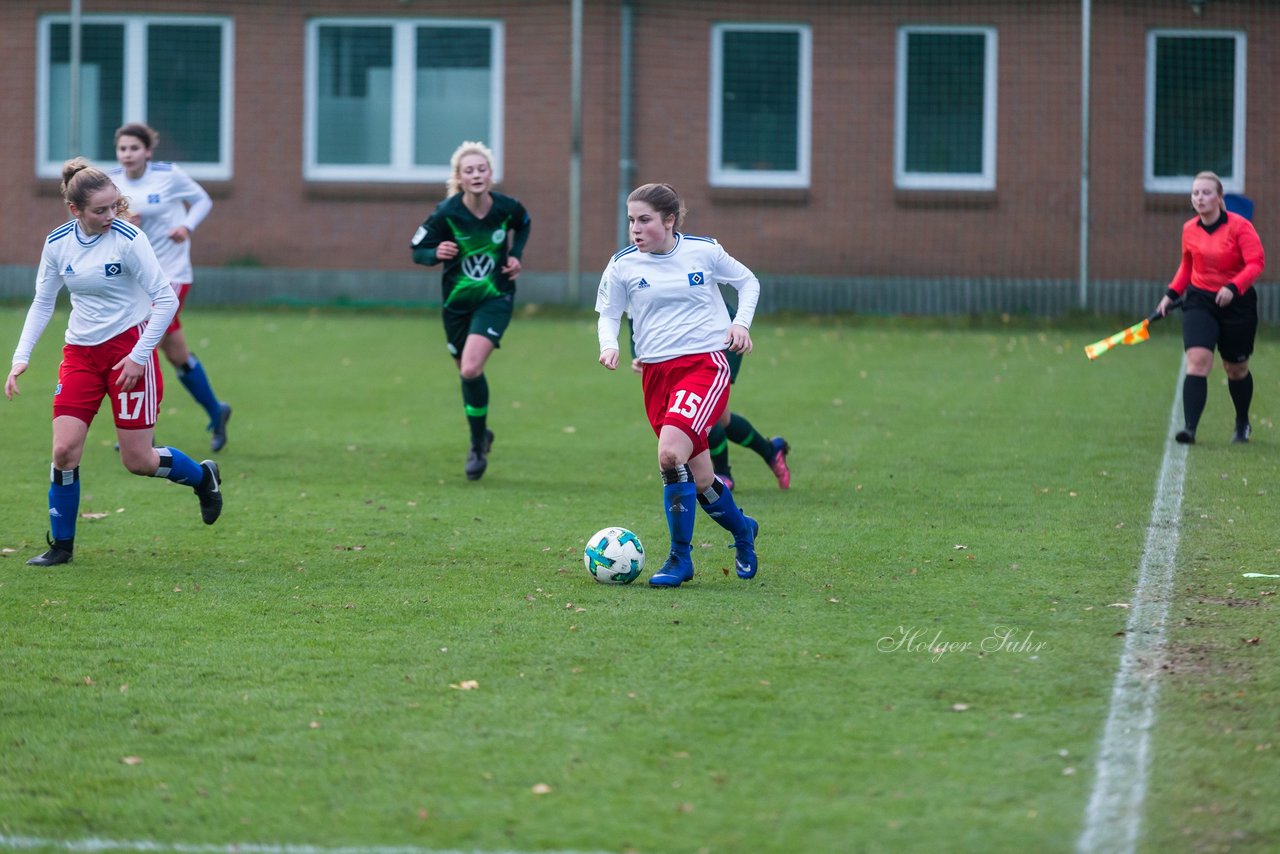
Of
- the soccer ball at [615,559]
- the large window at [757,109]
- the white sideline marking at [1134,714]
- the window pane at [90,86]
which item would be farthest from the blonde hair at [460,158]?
the window pane at [90,86]

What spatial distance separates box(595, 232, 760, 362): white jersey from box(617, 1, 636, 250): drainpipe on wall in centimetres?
Answer: 1555

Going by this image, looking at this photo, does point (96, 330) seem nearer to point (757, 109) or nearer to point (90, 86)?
point (757, 109)

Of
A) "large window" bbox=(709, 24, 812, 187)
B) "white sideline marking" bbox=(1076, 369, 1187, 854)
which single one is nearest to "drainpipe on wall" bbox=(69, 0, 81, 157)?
"large window" bbox=(709, 24, 812, 187)

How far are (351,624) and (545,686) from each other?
4.13ft

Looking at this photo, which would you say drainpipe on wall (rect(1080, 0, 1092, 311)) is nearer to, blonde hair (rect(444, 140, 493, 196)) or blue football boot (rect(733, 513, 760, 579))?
blonde hair (rect(444, 140, 493, 196))

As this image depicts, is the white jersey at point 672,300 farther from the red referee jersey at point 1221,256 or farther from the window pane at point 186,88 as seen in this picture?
the window pane at point 186,88

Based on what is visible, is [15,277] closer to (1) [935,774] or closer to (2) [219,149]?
(2) [219,149]

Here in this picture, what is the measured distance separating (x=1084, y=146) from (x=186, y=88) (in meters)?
12.5

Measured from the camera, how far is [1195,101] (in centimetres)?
2281

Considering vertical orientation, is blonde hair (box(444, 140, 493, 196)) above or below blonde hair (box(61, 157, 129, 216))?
above

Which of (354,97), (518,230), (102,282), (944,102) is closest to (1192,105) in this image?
(944,102)

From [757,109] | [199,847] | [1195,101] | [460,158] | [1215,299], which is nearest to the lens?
[199,847]

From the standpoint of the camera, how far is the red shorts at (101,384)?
7.89m

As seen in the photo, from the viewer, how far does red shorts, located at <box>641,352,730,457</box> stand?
23.9ft
